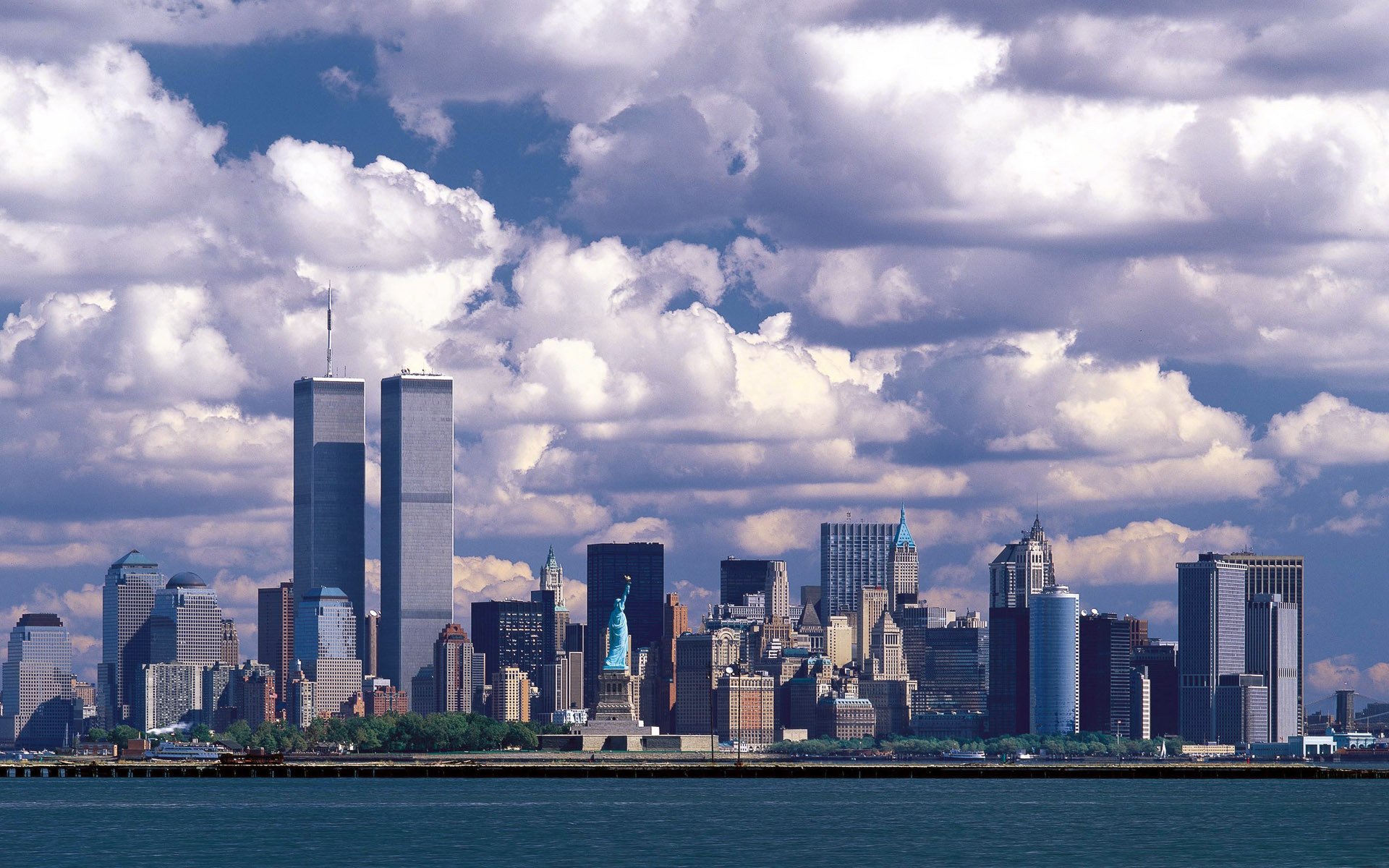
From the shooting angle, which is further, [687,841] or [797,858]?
[687,841]

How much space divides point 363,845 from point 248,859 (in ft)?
34.1

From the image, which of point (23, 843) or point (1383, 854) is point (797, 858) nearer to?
point (1383, 854)

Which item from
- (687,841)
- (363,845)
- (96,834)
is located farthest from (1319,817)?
(96,834)

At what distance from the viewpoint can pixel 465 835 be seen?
167375mm

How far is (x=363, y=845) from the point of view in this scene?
158 m

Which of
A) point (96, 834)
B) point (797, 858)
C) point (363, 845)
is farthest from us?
point (96, 834)

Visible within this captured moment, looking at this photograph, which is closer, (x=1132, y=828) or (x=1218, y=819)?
(x=1132, y=828)

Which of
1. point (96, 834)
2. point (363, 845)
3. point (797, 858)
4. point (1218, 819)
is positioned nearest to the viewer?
point (797, 858)

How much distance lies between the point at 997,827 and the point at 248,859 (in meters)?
56.5

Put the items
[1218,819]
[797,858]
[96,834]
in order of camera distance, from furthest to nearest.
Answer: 1. [1218,819]
2. [96,834]
3. [797,858]

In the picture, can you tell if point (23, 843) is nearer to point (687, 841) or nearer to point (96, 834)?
point (96, 834)

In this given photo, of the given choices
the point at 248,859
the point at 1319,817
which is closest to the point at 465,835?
the point at 248,859

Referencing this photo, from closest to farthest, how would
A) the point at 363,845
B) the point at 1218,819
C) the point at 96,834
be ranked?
1. the point at 363,845
2. the point at 96,834
3. the point at 1218,819

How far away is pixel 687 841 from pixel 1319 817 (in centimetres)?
6190
